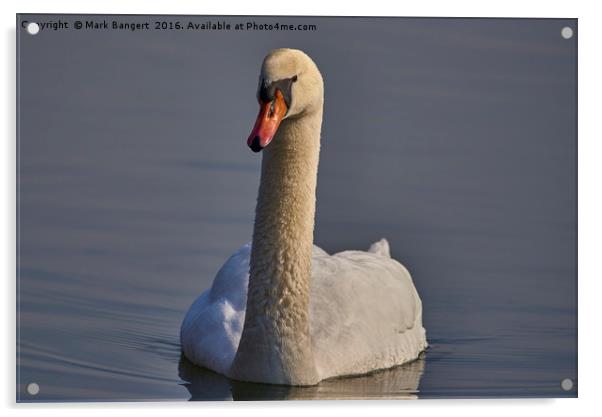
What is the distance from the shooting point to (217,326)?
3444 centimetres

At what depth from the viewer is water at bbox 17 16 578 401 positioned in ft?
112

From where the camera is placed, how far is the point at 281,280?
34.0 meters

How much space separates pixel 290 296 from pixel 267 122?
3.77 ft

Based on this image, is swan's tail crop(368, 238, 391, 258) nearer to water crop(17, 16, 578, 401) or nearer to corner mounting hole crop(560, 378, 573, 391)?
water crop(17, 16, 578, 401)

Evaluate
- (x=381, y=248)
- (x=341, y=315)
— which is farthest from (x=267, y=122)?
(x=381, y=248)

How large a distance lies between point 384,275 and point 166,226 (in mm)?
1252

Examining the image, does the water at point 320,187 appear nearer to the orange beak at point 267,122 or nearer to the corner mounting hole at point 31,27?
the corner mounting hole at point 31,27

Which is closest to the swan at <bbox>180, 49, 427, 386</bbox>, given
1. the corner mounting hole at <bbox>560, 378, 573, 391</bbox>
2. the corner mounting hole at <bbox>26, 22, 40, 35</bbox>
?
the corner mounting hole at <bbox>560, 378, 573, 391</bbox>

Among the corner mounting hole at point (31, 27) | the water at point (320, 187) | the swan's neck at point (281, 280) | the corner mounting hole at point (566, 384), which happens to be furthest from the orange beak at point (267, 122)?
the corner mounting hole at point (566, 384)

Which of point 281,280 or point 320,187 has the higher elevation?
point 320,187

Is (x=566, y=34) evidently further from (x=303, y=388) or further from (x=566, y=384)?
(x=303, y=388)

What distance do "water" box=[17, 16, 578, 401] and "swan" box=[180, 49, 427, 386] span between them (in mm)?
149

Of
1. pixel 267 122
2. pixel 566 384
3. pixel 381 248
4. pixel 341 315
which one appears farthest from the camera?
pixel 381 248

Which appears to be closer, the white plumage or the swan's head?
the swan's head
